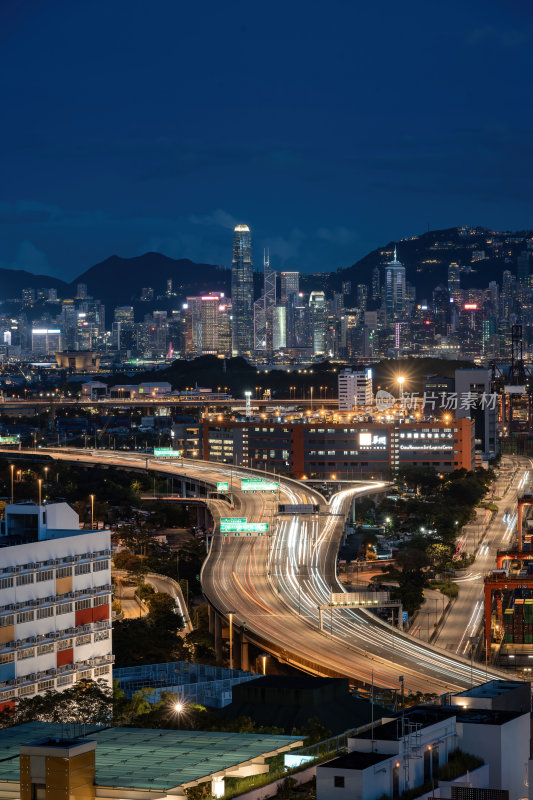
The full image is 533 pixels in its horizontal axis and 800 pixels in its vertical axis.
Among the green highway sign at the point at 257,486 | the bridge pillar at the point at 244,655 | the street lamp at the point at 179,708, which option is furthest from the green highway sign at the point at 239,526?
the street lamp at the point at 179,708

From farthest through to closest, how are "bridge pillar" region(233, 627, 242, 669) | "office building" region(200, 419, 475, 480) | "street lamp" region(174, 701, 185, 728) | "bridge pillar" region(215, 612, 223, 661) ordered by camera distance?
"office building" region(200, 419, 475, 480), "bridge pillar" region(215, 612, 223, 661), "bridge pillar" region(233, 627, 242, 669), "street lamp" region(174, 701, 185, 728)

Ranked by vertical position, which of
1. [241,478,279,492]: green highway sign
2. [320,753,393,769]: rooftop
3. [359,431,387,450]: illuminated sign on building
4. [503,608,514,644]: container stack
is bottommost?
[503,608,514,644]: container stack

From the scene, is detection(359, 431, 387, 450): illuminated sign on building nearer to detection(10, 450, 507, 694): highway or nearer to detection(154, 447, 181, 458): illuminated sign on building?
detection(154, 447, 181, 458): illuminated sign on building

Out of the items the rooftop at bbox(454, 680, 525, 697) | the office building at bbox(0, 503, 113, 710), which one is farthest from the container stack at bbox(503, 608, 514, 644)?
the rooftop at bbox(454, 680, 525, 697)

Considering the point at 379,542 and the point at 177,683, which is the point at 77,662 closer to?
the point at 177,683

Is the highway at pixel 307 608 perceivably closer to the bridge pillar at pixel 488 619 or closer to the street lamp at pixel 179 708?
the bridge pillar at pixel 488 619

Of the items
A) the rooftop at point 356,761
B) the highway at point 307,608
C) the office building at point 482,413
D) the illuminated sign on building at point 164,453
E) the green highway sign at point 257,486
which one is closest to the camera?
the rooftop at point 356,761
